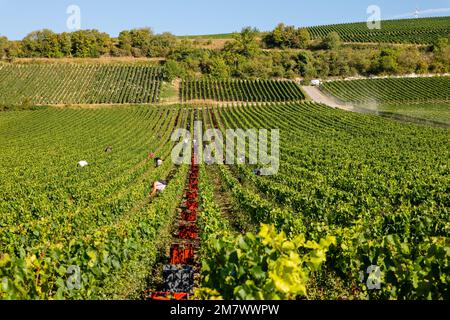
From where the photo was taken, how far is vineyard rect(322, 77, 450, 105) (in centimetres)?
8544

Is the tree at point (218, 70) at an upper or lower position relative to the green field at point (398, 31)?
lower

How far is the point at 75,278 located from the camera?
830cm

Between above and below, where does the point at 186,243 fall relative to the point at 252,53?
below

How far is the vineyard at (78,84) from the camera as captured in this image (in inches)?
3691

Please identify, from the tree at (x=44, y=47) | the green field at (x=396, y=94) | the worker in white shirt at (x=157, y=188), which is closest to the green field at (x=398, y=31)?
the green field at (x=396, y=94)

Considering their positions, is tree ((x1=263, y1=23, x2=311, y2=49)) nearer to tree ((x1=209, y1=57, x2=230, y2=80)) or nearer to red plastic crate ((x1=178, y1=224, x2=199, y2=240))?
tree ((x1=209, y1=57, x2=230, y2=80))

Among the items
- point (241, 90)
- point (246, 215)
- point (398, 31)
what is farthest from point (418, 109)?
point (398, 31)

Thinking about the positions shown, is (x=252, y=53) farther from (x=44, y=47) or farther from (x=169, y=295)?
(x=169, y=295)

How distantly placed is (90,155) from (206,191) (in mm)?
17860

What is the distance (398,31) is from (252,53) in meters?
59.9

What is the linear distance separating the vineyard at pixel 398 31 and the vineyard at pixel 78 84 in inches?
3164

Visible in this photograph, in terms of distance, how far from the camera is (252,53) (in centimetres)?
13062

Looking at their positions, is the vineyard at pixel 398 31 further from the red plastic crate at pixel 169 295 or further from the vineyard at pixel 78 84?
the red plastic crate at pixel 169 295

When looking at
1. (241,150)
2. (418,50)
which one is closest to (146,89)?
(241,150)
